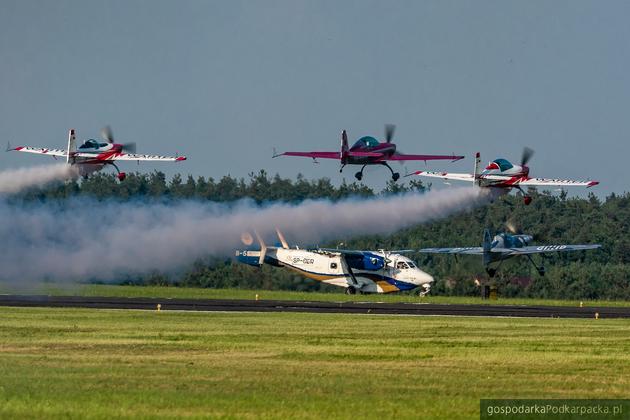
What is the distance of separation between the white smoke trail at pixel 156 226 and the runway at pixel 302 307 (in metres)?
3.97

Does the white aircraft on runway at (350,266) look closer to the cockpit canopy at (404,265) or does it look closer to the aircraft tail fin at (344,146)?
the cockpit canopy at (404,265)

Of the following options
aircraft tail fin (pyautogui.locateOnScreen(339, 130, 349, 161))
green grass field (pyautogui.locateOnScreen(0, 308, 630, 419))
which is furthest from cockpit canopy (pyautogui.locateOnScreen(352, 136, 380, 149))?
green grass field (pyautogui.locateOnScreen(0, 308, 630, 419))

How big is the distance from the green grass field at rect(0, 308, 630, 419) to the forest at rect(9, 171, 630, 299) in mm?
37221

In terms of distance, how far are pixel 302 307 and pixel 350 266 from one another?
124 ft

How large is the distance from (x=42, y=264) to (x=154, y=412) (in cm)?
5580

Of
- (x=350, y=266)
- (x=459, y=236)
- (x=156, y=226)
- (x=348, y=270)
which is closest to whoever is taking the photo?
(x=156, y=226)

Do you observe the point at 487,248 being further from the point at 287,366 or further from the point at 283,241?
the point at 287,366

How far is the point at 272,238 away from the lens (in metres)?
116

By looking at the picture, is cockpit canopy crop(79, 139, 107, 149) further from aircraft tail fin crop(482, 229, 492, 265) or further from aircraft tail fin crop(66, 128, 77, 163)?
aircraft tail fin crop(482, 229, 492, 265)

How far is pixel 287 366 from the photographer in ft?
140

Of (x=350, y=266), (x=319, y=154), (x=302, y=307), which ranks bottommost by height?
(x=302, y=307)

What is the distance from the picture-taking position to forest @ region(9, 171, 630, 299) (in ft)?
396

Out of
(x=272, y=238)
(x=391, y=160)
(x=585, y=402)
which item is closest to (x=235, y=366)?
(x=585, y=402)

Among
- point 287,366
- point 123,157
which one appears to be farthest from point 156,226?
point 287,366
